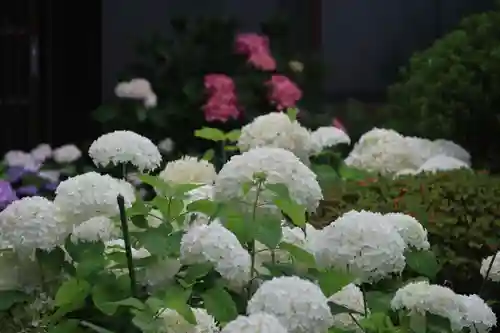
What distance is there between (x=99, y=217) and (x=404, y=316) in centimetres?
44

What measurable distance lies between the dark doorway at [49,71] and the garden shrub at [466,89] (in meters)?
2.36

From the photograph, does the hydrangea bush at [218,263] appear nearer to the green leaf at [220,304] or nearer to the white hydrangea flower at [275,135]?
the green leaf at [220,304]

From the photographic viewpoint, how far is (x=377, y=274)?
51.3 inches

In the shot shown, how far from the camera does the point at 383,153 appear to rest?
2.86 m

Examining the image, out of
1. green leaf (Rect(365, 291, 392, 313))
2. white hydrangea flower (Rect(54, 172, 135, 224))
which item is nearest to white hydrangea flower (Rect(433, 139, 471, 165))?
green leaf (Rect(365, 291, 392, 313))

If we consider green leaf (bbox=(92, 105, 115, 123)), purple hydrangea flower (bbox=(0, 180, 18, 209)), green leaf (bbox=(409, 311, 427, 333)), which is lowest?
green leaf (bbox=(92, 105, 115, 123))

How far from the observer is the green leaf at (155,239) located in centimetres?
127

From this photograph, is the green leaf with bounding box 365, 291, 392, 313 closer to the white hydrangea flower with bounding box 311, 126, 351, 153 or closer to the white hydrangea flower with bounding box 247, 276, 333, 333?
the white hydrangea flower with bounding box 247, 276, 333, 333

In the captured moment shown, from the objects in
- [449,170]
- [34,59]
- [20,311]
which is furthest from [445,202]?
[34,59]

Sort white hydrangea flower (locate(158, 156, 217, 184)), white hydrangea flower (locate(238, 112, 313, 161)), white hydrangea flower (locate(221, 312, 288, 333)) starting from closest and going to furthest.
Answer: white hydrangea flower (locate(221, 312, 288, 333)) → white hydrangea flower (locate(158, 156, 217, 184)) → white hydrangea flower (locate(238, 112, 313, 161))

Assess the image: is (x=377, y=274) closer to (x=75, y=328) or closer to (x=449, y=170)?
(x=75, y=328)

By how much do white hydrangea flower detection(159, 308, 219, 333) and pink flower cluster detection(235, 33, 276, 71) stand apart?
9.66ft

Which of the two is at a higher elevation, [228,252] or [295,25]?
[228,252]

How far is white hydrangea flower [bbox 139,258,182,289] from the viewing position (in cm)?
127
